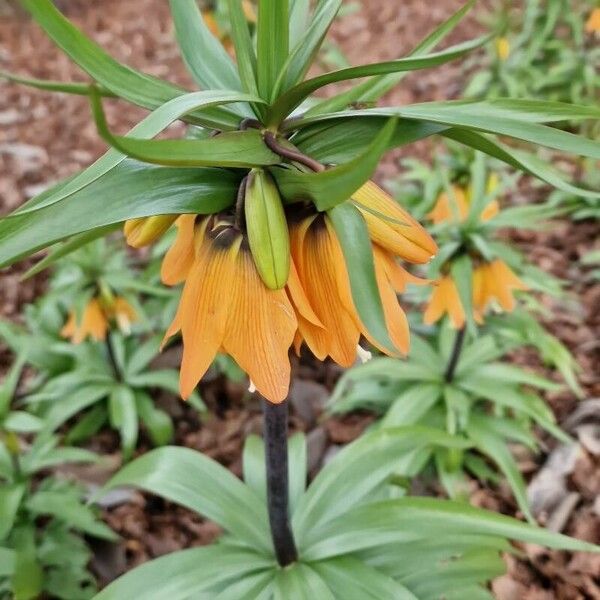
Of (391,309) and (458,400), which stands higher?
(458,400)

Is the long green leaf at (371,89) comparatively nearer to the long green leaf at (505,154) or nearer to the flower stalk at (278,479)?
the long green leaf at (505,154)

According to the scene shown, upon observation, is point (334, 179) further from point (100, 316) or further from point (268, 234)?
point (100, 316)

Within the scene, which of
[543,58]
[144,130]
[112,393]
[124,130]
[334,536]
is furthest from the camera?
[543,58]

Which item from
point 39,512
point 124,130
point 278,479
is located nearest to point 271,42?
point 278,479

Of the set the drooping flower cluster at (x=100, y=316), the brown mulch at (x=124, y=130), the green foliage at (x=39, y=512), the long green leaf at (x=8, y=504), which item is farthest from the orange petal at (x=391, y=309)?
the drooping flower cluster at (x=100, y=316)

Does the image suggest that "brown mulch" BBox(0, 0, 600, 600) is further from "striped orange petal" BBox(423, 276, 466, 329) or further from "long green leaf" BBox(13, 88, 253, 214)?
"long green leaf" BBox(13, 88, 253, 214)

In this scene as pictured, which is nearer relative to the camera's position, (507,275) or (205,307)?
(205,307)
